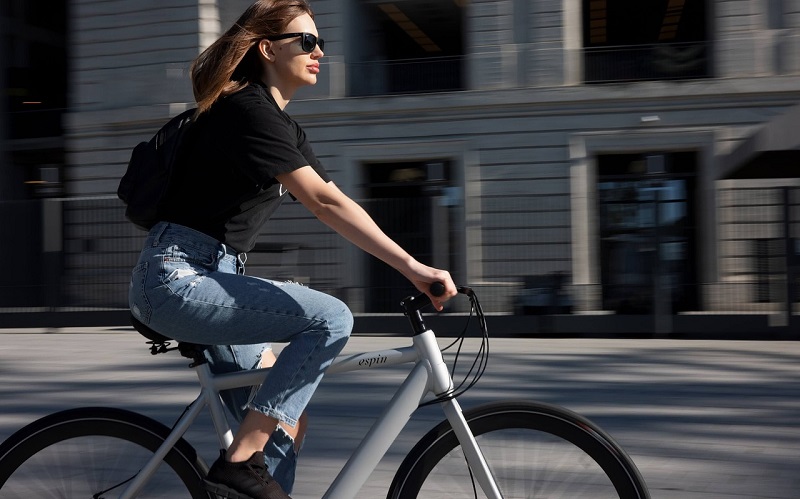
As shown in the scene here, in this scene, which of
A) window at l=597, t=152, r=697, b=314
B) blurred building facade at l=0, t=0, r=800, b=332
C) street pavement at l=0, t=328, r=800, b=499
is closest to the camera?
street pavement at l=0, t=328, r=800, b=499

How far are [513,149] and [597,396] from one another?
12109 mm

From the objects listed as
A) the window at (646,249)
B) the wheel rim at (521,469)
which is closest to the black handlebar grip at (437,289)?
the wheel rim at (521,469)

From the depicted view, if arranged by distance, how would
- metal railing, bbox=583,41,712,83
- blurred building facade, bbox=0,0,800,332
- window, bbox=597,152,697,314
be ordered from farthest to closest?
metal railing, bbox=583,41,712,83, blurred building facade, bbox=0,0,800,332, window, bbox=597,152,697,314

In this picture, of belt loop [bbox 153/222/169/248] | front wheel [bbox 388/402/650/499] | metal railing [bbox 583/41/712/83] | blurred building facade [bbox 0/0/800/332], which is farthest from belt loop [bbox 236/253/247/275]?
metal railing [bbox 583/41/712/83]

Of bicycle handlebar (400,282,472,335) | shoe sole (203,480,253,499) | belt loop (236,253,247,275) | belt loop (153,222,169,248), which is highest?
belt loop (153,222,169,248)

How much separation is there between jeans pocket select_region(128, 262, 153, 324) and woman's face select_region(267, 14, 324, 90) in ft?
1.94

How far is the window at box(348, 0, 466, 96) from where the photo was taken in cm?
1930

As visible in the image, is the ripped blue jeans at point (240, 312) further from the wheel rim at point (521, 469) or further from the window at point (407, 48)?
the window at point (407, 48)

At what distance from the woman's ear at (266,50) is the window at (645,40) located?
16.5 metres

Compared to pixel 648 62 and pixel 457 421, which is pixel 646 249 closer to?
pixel 648 62

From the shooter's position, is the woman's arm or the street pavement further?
the street pavement

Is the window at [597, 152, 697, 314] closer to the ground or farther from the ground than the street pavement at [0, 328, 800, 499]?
farther from the ground

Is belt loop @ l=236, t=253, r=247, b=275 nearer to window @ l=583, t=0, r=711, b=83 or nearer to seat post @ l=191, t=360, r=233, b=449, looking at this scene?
seat post @ l=191, t=360, r=233, b=449

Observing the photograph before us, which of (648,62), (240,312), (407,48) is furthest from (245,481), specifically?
(407,48)
